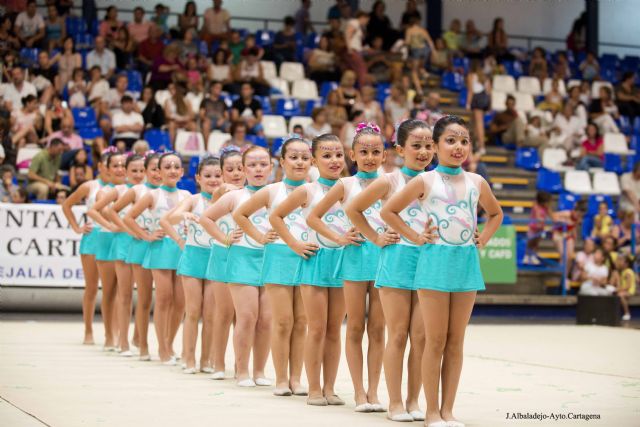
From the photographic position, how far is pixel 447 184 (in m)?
5.61

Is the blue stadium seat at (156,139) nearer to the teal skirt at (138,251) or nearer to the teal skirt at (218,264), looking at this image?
the teal skirt at (138,251)

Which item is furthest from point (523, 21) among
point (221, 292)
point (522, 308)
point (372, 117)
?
point (221, 292)

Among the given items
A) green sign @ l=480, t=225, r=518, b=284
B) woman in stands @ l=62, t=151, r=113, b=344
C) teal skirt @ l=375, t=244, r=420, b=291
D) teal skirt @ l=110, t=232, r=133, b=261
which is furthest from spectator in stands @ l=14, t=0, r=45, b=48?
teal skirt @ l=375, t=244, r=420, b=291

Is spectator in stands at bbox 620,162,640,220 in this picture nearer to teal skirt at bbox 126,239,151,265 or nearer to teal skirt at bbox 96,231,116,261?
teal skirt at bbox 96,231,116,261

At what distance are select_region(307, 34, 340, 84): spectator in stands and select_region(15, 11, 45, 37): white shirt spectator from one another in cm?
514

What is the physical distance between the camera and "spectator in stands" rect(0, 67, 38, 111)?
1631cm

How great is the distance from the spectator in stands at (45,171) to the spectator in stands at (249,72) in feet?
15.3

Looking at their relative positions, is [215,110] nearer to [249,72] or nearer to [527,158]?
[249,72]

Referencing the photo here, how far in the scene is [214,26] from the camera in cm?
2022

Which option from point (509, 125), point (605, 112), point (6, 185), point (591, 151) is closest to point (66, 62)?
point (6, 185)

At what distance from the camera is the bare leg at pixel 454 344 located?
553 centimetres

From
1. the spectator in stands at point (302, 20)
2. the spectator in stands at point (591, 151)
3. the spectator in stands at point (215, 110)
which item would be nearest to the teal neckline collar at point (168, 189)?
the spectator in stands at point (215, 110)

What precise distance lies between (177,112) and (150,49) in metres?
2.06

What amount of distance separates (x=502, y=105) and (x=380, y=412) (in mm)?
15663
